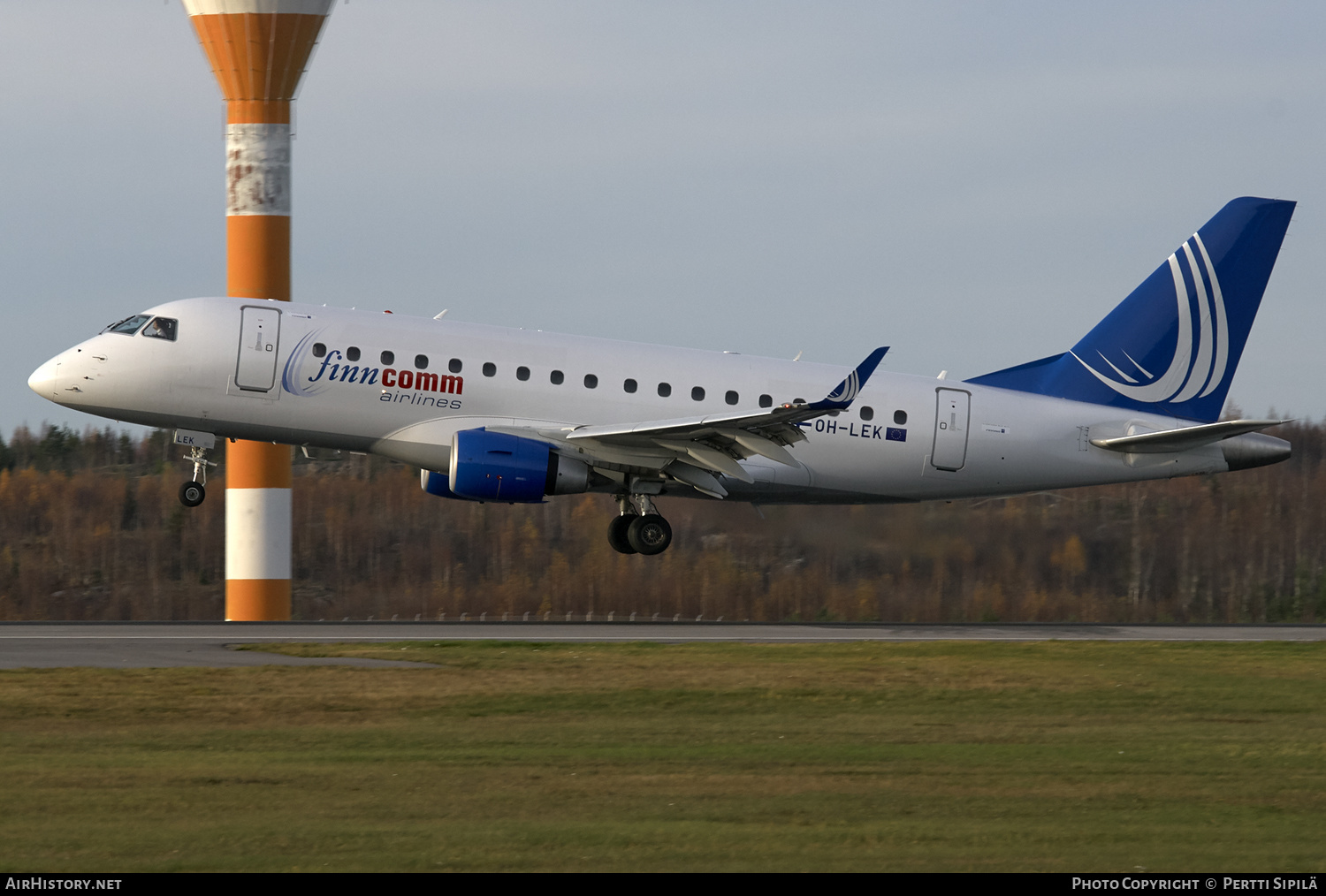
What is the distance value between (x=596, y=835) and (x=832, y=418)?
1908 centimetres

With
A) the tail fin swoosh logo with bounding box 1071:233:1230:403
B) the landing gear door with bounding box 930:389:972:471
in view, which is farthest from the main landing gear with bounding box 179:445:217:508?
the tail fin swoosh logo with bounding box 1071:233:1230:403

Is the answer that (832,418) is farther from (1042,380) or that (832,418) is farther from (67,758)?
(67,758)

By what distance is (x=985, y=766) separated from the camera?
661 inches

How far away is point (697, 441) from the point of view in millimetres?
30250

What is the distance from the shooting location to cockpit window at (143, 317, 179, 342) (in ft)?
95.2

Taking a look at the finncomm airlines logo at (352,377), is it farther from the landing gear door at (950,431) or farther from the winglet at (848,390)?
the landing gear door at (950,431)

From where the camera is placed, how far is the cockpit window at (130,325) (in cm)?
2919

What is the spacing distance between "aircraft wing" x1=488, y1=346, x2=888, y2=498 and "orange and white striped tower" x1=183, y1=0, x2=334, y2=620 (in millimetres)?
12243

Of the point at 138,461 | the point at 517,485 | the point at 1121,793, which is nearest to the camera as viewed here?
the point at 1121,793

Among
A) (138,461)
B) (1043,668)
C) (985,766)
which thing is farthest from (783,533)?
(138,461)

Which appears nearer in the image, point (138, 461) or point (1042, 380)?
point (1042, 380)

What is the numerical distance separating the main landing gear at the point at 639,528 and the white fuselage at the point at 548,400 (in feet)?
2.58

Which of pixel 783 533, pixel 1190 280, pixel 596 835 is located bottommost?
pixel 596 835

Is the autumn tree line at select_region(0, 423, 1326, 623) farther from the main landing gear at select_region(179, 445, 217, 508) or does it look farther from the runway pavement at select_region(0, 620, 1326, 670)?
the main landing gear at select_region(179, 445, 217, 508)
